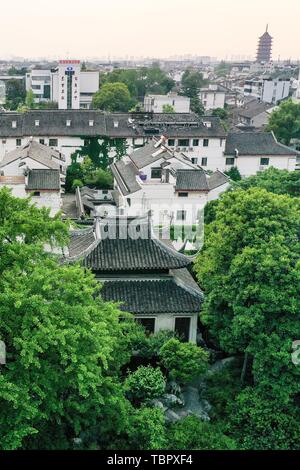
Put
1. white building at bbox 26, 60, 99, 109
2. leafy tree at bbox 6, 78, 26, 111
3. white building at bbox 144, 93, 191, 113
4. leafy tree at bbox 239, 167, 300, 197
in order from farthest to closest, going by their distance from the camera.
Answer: leafy tree at bbox 6, 78, 26, 111 → white building at bbox 26, 60, 99, 109 → white building at bbox 144, 93, 191, 113 → leafy tree at bbox 239, 167, 300, 197

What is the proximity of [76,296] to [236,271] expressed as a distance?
201 inches

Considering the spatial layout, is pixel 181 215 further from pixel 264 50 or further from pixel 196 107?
pixel 264 50

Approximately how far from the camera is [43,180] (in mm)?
31797

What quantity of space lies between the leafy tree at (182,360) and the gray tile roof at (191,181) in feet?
56.5

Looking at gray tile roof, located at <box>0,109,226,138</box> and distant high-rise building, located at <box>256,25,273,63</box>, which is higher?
distant high-rise building, located at <box>256,25,273,63</box>

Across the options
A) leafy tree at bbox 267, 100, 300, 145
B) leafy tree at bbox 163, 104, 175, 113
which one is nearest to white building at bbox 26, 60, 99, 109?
leafy tree at bbox 163, 104, 175, 113

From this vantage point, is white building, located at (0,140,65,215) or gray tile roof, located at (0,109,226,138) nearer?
white building, located at (0,140,65,215)

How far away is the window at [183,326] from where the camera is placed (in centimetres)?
1719

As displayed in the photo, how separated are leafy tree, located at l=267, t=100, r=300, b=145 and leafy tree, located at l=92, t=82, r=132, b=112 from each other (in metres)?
20.8

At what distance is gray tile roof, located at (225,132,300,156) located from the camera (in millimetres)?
41125

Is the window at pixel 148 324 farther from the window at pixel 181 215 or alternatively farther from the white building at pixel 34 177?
the window at pixel 181 215

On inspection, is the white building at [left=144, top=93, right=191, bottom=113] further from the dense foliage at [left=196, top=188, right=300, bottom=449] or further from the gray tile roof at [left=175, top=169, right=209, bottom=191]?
the dense foliage at [left=196, top=188, right=300, bottom=449]

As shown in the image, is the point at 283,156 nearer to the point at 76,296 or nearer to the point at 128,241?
the point at 128,241
